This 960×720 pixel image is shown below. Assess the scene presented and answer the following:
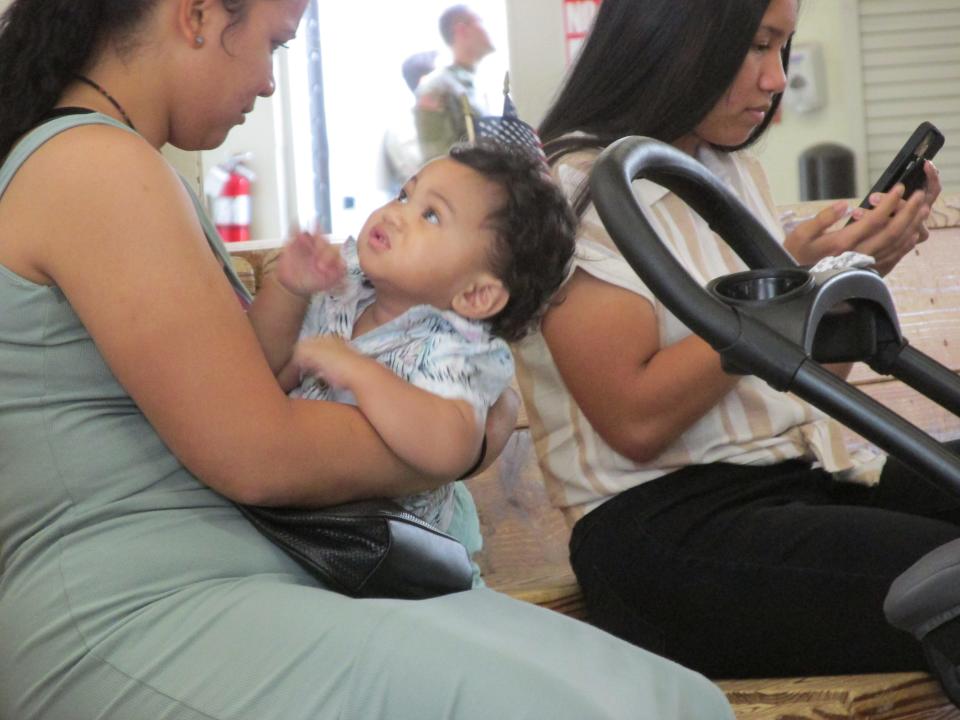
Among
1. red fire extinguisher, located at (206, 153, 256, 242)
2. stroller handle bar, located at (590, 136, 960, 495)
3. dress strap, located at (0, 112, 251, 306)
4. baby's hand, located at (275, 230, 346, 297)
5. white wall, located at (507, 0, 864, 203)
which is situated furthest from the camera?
white wall, located at (507, 0, 864, 203)

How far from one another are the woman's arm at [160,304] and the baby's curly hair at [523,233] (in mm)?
320

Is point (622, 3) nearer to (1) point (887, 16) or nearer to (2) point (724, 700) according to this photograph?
(2) point (724, 700)

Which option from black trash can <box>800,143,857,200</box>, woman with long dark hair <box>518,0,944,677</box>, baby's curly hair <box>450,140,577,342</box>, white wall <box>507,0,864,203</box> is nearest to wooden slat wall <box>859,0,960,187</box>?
white wall <box>507,0,864,203</box>

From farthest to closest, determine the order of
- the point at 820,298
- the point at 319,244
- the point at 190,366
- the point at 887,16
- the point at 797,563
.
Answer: the point at 887,16
the point at 797,563
the point at 319,244
the point at 190,366
the point at 820,298

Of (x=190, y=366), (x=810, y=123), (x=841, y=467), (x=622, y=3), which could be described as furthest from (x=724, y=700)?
(x=810, y=123)

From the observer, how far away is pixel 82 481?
3.61ft

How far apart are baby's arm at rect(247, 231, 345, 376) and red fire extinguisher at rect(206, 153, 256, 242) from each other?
4.47m

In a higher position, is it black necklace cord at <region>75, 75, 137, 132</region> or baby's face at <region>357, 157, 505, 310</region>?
black necklace cord at <region>75, 75, 137, 132</region>

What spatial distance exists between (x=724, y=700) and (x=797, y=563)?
1.20 ft

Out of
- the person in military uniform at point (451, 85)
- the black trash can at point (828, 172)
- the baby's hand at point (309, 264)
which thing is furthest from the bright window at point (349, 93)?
the baby's hand at point (309, 264)

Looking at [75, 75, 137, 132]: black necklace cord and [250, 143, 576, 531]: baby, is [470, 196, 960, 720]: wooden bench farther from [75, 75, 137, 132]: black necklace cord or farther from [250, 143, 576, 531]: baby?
[75, 75, 137, 132]: black necklace cord

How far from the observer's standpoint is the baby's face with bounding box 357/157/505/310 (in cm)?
132

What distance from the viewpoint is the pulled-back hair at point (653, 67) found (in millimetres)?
1673

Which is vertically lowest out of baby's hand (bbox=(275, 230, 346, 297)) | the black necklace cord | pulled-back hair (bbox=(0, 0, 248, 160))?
baby's hand (bbox=(275, 230, 346, 297))
